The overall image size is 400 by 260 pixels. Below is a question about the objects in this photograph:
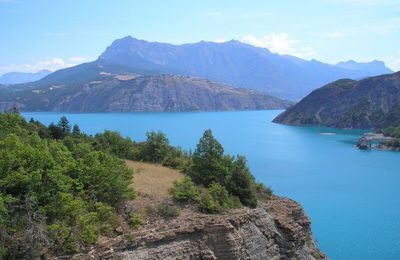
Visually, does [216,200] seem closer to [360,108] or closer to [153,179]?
[153,179]

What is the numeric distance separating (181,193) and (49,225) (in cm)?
741

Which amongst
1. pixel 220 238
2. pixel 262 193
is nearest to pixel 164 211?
pixel 220 238

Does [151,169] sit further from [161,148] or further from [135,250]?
[135,250]

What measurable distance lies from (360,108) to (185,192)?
554 feet

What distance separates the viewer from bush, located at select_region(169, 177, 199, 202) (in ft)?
76.3

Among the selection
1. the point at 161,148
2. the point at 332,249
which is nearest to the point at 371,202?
the point at 332,249

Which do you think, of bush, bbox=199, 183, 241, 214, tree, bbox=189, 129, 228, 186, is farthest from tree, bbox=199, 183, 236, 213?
tree, bbox=189, 129, 228, 186

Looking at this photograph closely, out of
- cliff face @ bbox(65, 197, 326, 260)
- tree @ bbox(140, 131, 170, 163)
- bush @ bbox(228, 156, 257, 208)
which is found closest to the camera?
cliff face @ bbox(65, 197, 326, 260)

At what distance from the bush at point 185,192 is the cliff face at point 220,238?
3.72 ft

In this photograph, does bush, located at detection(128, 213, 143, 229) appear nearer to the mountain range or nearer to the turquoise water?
the turquoise water

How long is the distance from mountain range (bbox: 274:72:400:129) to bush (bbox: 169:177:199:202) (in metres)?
147

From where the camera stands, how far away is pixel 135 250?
1855cm

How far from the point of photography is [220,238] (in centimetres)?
2119

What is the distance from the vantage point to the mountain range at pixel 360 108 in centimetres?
17050
